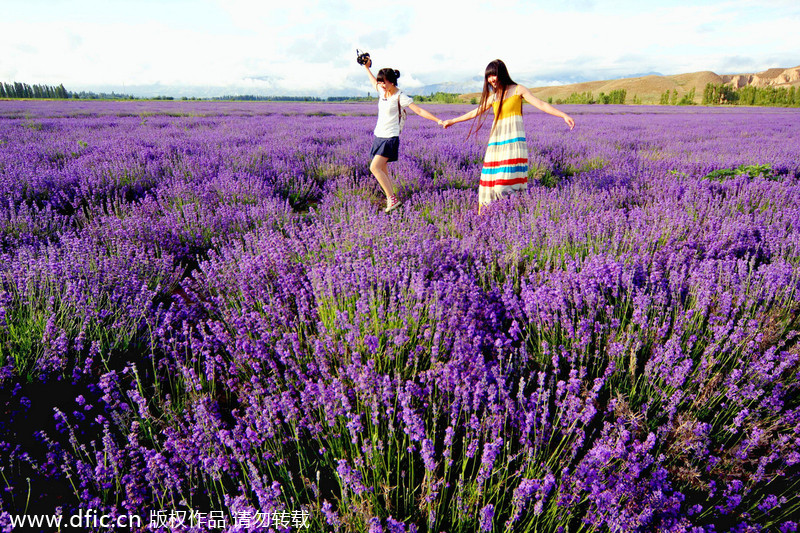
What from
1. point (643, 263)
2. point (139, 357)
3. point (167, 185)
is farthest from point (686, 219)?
point (167, 185)

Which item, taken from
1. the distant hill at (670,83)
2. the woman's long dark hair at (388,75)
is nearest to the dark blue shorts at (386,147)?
the woman's long dark hair at (388,75)

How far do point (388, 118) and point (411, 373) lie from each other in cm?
333

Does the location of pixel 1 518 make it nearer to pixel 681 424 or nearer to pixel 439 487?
pixel 439 487

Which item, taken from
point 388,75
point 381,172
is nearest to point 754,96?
point 388,75

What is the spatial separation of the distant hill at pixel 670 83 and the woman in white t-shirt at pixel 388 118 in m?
57.7

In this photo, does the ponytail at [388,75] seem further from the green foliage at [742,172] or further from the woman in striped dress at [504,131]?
the green foliage at [742,172]

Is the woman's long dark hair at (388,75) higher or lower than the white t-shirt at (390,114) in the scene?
higher

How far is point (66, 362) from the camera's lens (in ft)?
5.31

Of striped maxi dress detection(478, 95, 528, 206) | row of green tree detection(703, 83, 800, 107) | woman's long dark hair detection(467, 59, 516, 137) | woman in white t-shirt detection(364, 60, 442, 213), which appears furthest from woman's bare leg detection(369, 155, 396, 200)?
row of green tree detection(703, 83, 800, 107)

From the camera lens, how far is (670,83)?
70.2m

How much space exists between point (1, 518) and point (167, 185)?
14.0 feet

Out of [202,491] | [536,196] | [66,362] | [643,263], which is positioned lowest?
[202,491]

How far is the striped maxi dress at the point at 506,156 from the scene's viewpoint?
360 cm

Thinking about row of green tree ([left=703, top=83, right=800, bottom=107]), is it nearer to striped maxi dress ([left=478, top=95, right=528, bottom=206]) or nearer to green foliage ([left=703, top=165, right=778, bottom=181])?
green foliage ([left=703, top=165, right=778, bottom=181])
